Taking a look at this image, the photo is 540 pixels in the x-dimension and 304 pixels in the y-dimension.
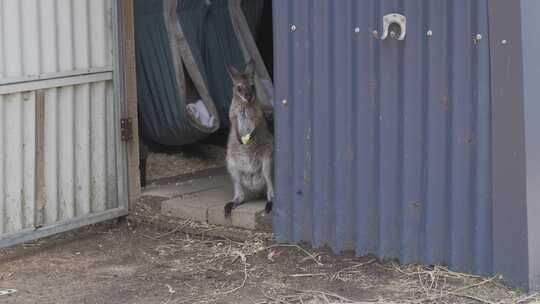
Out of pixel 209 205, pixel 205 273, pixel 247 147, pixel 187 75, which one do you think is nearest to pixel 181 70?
pixel 187 75

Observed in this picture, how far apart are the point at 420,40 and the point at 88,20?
267cm

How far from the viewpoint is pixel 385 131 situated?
19.5 ft

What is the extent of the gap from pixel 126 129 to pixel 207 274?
1.73m

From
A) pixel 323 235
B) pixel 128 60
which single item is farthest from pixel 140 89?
pixel 323 235

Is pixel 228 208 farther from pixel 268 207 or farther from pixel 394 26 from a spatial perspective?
pixel 394 26

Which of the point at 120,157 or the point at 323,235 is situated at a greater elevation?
the point at 120,157

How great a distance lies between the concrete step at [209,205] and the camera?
6.99 metres

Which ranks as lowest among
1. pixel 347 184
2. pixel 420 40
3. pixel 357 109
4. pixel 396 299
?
pixel 396 299

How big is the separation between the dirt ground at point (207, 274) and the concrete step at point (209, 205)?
0.07 metres

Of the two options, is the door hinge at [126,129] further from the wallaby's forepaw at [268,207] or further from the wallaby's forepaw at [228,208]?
the wallaby's forepaw at [268,207]

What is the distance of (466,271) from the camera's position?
5.74 m

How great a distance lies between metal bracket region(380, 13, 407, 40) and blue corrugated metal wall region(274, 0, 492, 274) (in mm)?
41

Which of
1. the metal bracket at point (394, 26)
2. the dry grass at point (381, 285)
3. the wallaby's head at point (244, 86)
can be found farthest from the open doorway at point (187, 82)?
the metal bracket at point (394, 26)

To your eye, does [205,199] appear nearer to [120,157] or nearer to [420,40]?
[120,157]
